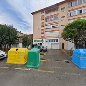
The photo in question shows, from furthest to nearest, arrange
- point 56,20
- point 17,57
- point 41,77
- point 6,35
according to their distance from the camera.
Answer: point 56,20 → point 6,35 → point 17,57 → point 41,77

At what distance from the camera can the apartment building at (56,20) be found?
2142 inches

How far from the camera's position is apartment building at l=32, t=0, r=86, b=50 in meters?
54.4

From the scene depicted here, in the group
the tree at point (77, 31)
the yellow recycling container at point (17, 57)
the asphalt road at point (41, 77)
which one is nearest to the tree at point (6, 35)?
the tree at point (77, 31)

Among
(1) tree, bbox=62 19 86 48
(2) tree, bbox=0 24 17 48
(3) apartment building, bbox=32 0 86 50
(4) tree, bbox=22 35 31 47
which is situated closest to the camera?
(1) tree, bbox=62 19 86 48

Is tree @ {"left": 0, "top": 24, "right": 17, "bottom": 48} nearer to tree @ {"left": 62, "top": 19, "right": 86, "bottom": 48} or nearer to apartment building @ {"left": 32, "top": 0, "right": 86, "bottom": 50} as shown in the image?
tree @ {"left": 62, "top": 19, "right": 86, "bottom": 48}

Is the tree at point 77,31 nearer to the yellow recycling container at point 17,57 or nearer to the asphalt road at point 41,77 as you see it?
the yellow recycling container at point 17,57

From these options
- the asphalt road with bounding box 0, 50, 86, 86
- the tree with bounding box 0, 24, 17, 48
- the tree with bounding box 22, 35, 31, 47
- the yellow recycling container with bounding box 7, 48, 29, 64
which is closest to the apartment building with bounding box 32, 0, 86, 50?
the tree with bounding box 22, 35, 31, 47

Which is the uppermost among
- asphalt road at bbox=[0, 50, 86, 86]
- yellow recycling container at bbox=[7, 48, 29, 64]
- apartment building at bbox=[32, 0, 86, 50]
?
apartment building at bbox=[32, 0, 86, 50]

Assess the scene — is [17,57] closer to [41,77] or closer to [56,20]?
[41,77]

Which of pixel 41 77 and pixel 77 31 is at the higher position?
pixel 77 31

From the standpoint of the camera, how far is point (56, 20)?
62938mm

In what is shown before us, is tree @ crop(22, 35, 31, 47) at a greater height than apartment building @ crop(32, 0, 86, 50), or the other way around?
apartment building @ crop(32, 0, 86, 50)

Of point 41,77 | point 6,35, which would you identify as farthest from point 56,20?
point 41,77

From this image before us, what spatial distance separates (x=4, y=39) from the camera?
128 feet
